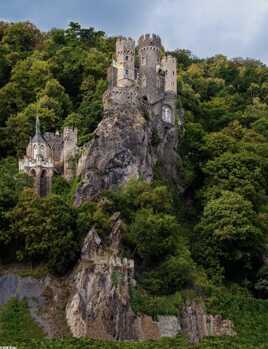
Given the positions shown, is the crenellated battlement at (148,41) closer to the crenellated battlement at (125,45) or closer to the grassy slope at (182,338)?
the crenellated battlement at (125,45)

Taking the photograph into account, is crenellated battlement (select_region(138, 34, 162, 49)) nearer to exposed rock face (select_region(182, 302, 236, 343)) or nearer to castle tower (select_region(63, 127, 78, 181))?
castle tower (select_region(63, 127, 78, 181))

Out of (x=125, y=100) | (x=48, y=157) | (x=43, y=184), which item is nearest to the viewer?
(x=43, y=184)

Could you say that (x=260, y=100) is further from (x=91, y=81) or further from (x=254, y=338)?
(x=254, y=338)

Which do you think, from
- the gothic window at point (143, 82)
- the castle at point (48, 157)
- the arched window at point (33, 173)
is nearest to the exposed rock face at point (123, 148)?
the castle at point (48, 157)

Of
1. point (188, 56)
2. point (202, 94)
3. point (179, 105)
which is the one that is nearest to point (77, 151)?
point (179, 105)

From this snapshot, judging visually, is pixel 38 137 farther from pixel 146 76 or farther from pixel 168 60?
pixel 168 60

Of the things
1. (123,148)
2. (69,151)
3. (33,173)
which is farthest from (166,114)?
(33,173)

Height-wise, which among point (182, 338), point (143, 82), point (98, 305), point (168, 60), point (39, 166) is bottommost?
point (182, 338)
